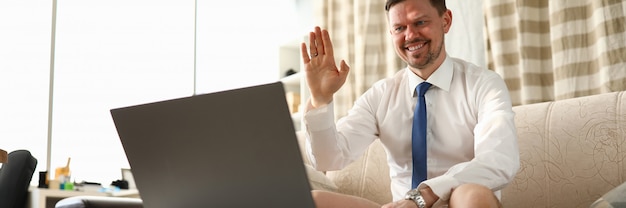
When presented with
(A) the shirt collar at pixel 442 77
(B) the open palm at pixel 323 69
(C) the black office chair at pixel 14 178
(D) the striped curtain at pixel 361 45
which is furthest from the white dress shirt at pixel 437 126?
(D) the striped curtain at pixel 361 45

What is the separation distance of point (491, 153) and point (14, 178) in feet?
6.20

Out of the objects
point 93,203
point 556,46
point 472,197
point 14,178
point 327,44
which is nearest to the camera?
point 472,197

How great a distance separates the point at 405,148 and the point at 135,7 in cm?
312

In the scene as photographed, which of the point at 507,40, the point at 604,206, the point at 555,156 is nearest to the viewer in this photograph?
the point at 604,206

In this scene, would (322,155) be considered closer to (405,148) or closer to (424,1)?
(405,148)

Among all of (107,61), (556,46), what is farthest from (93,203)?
(107,61)

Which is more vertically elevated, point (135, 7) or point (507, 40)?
point (135, 7)

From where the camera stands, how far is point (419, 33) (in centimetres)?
177

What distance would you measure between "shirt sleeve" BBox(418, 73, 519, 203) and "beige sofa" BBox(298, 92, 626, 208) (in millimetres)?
418

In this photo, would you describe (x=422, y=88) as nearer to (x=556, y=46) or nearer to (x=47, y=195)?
(x=556, y=46)

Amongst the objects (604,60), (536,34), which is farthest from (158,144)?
(536,34)

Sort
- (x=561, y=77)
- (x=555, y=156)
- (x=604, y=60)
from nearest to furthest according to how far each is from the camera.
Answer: (x=555, y=156) → (x=604, y=60) → (x=561, y=77)

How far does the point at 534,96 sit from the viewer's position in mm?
2842

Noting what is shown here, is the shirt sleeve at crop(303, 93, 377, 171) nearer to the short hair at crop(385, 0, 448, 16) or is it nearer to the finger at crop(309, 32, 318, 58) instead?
the finger at crop(309, 32, 318, 58)
